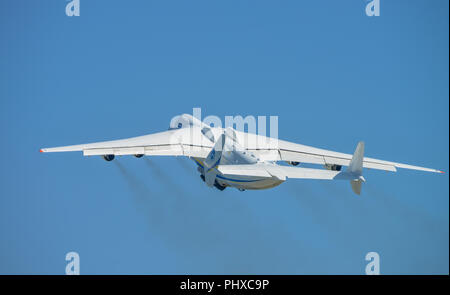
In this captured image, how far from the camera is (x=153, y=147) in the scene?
132 ft

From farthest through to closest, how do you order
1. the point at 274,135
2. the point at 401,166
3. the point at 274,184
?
the point at 274,135
the point at 401,166
the point at 274,184

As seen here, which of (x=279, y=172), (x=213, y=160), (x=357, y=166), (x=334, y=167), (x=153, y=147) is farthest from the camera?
(x=153, y=147)

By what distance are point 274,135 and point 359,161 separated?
11163 mm

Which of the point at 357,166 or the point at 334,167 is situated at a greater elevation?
the point at 334,167

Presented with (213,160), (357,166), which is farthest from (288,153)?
(357,166)

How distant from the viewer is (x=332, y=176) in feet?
98.9

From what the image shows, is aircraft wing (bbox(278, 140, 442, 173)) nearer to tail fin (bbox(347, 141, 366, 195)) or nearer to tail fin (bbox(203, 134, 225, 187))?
tail fin (bbox(203, 134, 225, 187))

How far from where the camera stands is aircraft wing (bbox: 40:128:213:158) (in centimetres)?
3947

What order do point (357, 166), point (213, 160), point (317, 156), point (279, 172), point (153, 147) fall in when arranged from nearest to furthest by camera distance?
point (357, 166) < point (279, 172) < point (213, 160) < point (317, 156) < point (153, 147)

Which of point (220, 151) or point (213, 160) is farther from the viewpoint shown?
point (213, 160)

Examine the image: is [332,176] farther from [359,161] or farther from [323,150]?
[323,150]

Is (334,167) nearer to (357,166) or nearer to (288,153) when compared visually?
(288,153)

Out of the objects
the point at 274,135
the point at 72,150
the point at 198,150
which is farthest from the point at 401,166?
the point at 72,150

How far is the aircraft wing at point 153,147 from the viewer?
3947cm
